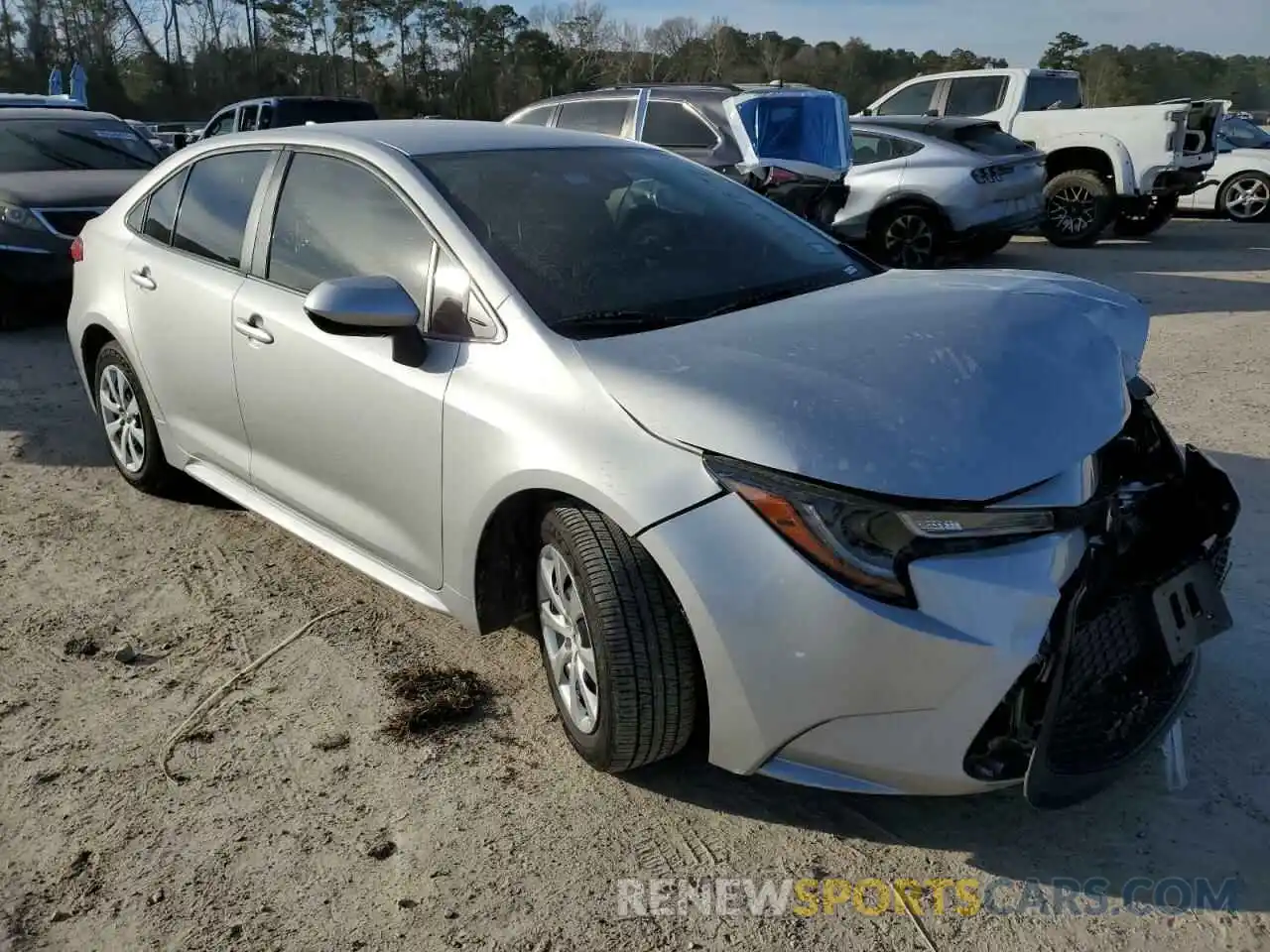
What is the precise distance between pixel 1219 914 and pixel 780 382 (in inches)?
58.4

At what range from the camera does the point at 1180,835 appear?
255 centimetres

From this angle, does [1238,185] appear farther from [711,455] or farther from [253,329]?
[711,455]

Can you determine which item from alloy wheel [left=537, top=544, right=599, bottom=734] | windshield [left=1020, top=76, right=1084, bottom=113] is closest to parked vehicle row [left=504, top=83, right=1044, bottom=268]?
windshield [left=1020, top=76, right=1084, bottom=113]

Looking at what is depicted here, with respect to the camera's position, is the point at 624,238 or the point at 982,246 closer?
the point at 624,238

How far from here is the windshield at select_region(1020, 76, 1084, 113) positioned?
13.2 metres

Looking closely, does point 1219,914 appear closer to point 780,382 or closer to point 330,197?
point 780,382

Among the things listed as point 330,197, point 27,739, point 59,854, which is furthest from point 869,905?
point 330,197

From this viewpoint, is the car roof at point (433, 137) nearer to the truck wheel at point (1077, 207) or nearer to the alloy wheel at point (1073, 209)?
the truck wheel at point (1077, 207)

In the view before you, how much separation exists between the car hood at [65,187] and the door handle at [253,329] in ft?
18.3

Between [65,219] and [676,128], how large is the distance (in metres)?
4.90

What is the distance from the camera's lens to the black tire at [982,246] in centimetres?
1079

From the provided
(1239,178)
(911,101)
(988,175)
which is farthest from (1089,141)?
(1239,178)

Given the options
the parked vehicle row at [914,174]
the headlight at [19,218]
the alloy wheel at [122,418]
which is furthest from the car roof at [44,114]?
the alloy wheel at [122,418]

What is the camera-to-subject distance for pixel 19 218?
7957mm
